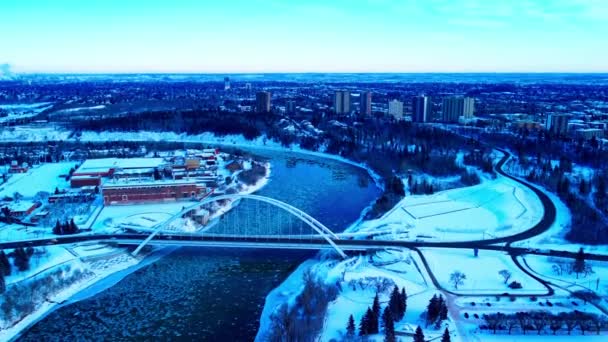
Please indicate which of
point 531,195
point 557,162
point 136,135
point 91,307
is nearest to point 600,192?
point 531,195

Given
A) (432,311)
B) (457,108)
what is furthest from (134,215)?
(457,108)

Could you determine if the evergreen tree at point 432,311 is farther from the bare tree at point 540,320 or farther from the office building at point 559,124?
the office building at point 559,124

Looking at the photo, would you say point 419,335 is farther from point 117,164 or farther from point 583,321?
point 117,164

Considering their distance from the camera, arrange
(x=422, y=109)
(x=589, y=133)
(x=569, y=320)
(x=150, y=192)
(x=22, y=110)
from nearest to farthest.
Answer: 1. (x=569, y=320)
2. (x=150, y=192)
3. (x=589, y=133)
4. (x=422, y=109)
5. (x=22, y=110)

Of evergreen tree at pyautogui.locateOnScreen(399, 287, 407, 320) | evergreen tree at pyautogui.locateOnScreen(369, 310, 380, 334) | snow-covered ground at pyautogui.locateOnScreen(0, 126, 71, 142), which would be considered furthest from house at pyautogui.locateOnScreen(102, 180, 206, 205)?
snow-covered ground at pyautogui.locateOnScreen(0, 126, 71, 142)

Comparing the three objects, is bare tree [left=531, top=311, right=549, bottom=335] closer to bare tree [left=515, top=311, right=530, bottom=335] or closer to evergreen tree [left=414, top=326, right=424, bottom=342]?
bare tree [left=515, top=311, right=530, bottom=335]

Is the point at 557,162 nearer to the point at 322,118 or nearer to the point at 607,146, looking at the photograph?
the point at 607,146
